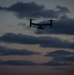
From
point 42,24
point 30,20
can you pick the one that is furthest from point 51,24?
point 30,20

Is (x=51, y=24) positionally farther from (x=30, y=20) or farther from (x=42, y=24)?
(x=30, y=20)
